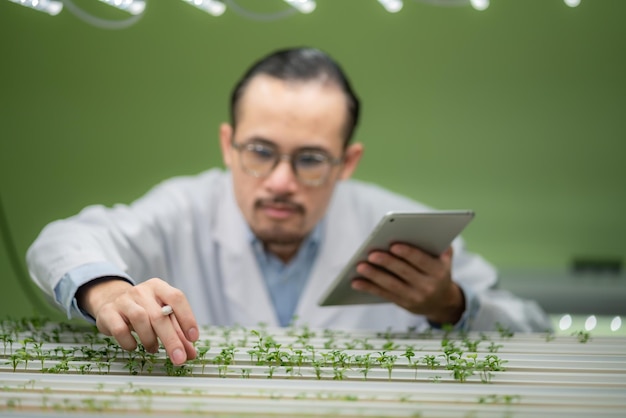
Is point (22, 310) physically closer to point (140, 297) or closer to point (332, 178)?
point (332, 178)

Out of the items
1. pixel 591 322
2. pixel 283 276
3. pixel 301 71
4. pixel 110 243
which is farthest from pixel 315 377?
pixel 591 322

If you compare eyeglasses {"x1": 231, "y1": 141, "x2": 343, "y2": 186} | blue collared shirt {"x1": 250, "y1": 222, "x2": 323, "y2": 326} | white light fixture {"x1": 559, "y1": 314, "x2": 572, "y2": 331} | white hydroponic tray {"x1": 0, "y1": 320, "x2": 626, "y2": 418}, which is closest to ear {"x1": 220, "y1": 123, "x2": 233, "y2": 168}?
eyeglasses {"x1": 231, "y1": 141, "x2": 343, "y2": 186}

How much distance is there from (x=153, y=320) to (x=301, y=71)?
1.62 metres

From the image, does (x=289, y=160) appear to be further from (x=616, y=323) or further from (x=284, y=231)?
(x=616, y=323)

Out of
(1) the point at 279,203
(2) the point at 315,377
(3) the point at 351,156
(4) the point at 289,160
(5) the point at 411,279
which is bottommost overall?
(2) the point at 315,377

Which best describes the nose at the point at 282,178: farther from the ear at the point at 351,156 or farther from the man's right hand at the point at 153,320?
the man's right hand at the point at 153,320

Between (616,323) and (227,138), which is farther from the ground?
(227,138)

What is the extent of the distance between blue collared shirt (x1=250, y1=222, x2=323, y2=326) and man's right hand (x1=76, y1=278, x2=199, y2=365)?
1.42 metres

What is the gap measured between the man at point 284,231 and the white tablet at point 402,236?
44 mm

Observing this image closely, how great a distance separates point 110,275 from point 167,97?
2.92 m

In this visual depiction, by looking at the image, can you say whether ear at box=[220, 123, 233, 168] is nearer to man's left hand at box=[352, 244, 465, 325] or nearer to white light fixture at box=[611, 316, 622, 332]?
man's left hand at box=[352, 244, 465, 325]

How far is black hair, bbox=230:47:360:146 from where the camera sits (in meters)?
2.94

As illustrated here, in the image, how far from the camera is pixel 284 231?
2896mm

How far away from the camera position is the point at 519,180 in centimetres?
468
